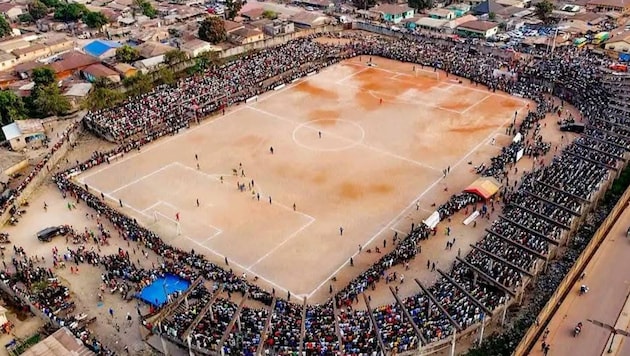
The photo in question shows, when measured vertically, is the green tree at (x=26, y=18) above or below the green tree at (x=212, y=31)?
below

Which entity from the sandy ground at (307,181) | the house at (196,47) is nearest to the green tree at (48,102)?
the sandy ground at (307,181)

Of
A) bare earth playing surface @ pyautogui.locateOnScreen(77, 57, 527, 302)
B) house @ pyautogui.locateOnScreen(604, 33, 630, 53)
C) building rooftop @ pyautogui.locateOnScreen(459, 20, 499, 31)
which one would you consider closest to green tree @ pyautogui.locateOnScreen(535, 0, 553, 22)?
building rooftop @ pyautogui.locateOnScreen(459, 20, 499, 31)

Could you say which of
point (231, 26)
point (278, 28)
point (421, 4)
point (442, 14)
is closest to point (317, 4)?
point (278, 28)

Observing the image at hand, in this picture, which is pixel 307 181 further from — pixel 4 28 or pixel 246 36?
pixel 4 28

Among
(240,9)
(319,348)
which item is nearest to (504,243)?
(319,348)

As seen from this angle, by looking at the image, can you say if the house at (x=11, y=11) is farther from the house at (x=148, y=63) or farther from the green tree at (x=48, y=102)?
the green tree at (x=48, y=102)
